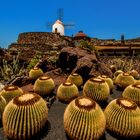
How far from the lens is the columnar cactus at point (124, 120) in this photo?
721cm

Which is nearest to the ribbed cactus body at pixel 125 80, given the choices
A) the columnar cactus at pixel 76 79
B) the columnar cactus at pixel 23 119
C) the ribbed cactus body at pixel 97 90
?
the columnar cactus at pixel 76 79

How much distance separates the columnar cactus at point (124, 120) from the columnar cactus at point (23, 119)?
1.95 meters

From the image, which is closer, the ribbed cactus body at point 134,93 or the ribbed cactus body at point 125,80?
the ribbed cactus body at point 134,93

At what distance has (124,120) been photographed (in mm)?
7230

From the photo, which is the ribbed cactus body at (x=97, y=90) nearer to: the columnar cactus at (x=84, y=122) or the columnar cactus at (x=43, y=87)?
the columnar cactus at (x=43, y=87)

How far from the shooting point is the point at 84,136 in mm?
6664

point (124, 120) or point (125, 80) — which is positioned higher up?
point (125, 80)

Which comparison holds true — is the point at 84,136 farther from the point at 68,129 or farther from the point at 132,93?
the point at 132,93

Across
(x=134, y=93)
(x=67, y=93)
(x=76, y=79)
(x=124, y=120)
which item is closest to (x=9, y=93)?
(x=67, y=93)

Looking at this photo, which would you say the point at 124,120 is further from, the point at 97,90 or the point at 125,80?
the point at 125,80

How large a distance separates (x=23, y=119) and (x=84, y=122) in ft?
5.13

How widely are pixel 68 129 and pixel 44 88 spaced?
14.7ft

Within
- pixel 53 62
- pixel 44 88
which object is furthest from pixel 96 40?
pixel 44 88

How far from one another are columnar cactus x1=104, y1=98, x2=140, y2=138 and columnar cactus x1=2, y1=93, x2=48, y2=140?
195cm
